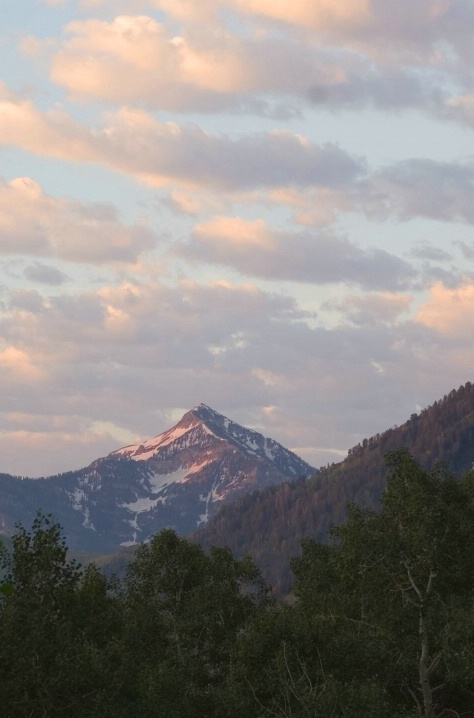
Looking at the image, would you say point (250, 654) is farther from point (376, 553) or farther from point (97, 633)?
point (97, 633)

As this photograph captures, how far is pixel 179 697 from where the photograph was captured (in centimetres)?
7862

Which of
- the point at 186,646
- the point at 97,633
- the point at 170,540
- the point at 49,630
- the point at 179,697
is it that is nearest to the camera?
the point at 49,630

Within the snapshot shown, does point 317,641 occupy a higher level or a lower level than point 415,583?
lower

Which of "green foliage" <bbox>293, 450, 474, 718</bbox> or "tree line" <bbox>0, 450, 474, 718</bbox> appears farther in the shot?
"green foliage" <bbox>293, 450, 474, 718</bbox>

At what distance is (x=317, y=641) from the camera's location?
237 feet

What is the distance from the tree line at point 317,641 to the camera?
5625 cm

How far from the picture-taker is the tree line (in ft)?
185

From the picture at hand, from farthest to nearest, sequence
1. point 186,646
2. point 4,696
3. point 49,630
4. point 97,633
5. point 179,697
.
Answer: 1. point 186,646
2. point 97,633
3. point 179,697
4. point 49,630
5. point 4,696

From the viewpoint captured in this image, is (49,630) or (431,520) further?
(431,520)

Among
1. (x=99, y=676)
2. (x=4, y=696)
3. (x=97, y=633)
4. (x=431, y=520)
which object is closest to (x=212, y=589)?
(x=97, y=633)

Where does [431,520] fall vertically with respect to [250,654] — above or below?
above

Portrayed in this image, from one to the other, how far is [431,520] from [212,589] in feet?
96.9

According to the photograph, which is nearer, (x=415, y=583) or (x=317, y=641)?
(x=415, y=583)

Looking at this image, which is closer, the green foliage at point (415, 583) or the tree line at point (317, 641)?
the tree line at point (317, 641)
